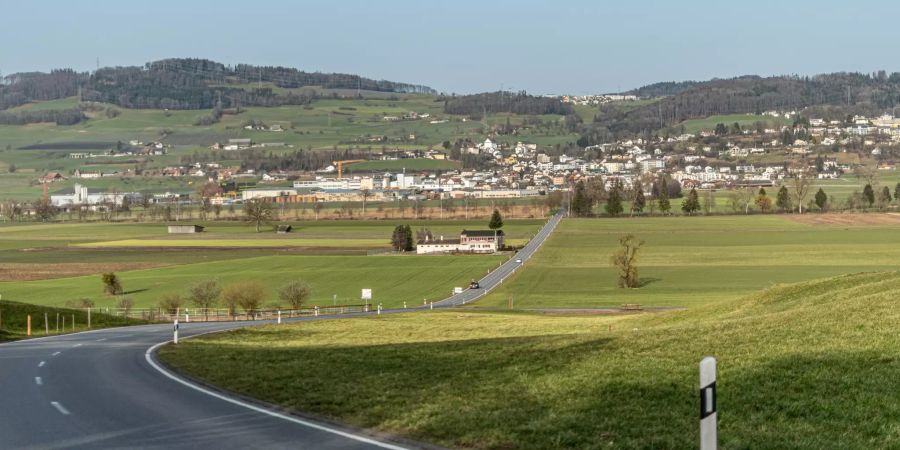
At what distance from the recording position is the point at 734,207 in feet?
645

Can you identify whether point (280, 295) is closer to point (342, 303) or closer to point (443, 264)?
point (342, 303)

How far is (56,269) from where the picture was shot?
111 metres

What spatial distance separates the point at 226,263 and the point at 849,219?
88.4 meters

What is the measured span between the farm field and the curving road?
57.4 meters

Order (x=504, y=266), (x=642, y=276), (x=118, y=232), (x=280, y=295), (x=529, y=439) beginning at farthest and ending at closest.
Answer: (x=118, y=232), (x=504, y=266), (x=642, y=276), (x=280, y=295), (x=529, y=439)

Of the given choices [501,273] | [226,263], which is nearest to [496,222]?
[501,273]

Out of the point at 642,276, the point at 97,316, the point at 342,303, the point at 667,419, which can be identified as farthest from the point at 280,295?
the point at 667,419

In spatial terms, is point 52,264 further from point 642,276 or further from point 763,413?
point 763,413

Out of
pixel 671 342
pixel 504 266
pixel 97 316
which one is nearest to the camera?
pixel 671 342

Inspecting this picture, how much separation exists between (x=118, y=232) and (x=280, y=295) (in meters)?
89.9

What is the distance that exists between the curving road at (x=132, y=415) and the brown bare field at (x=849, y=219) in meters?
137

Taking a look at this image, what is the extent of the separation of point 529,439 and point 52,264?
355ft

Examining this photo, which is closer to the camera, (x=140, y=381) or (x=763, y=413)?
(x=763, y=413)

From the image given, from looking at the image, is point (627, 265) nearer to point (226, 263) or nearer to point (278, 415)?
point (226, 263)
